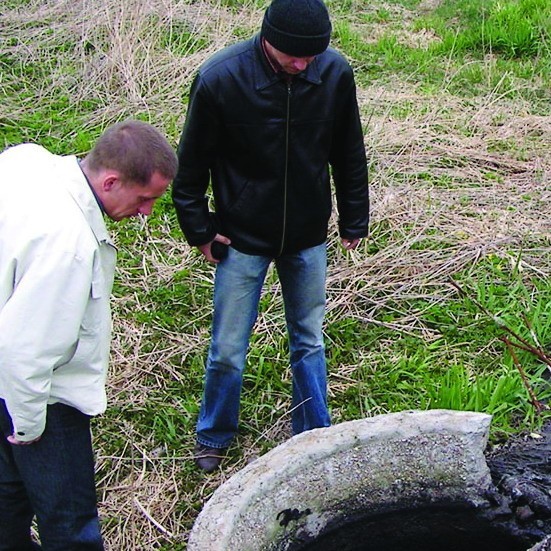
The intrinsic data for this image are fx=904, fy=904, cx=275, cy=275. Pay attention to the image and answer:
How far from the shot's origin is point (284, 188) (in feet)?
8.73

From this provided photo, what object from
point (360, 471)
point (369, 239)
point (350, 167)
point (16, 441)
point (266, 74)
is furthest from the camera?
point (369, 239)

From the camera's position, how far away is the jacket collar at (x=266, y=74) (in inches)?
99.3

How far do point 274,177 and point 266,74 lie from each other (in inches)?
11.8

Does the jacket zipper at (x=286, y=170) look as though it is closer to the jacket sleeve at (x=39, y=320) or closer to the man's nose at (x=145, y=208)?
the man's nose at (x=145, y=208)

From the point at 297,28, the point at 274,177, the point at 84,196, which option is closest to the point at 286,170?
the point at 274,177

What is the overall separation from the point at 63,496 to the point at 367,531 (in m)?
0.83

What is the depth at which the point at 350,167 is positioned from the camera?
9.25 feet

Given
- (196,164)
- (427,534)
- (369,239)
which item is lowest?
(369,239)

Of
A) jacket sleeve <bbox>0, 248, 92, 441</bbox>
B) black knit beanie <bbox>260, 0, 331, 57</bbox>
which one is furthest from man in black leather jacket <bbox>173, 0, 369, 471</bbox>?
jacket sleeve <bbox>0, 248, 92, 441</bbox>

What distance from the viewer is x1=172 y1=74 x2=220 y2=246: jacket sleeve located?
101 inches

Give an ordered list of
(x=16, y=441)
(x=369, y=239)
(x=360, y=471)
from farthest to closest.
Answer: (x=369, y=239), (x=360, y=471), (x=16, y=441)

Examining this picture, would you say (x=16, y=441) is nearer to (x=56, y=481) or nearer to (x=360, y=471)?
(x=56, y=481)

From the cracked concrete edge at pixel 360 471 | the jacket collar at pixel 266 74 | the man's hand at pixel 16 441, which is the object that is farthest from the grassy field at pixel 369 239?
the man's hand at pixel 16 441

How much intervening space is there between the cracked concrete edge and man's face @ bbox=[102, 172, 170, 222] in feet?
2.29
